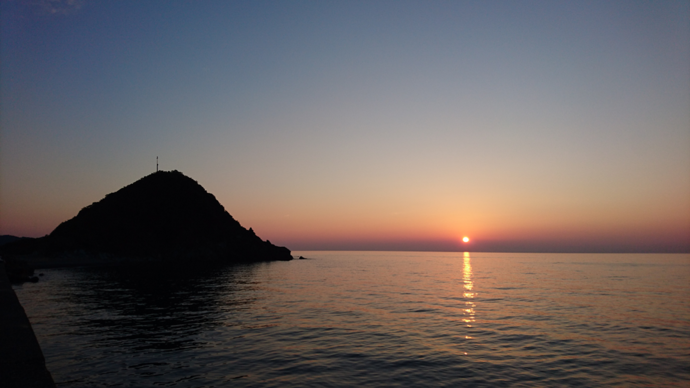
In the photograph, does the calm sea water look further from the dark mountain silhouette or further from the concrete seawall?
the dark mountain silhouette

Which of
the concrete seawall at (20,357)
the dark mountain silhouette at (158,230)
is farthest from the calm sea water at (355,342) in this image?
the dark mountain silhouette at (158,230)

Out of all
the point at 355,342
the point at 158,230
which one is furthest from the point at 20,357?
the point at 158,230

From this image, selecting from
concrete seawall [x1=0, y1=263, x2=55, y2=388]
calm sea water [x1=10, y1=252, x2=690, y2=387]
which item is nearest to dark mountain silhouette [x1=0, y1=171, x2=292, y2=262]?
calm sea water [x1=10, y1=252, x2=690, y2=387]

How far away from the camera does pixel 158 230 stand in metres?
156

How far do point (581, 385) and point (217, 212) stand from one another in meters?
180

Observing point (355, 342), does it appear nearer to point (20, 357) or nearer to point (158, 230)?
point (20, 357)

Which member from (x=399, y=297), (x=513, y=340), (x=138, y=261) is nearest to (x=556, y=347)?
(x=513, y=340)

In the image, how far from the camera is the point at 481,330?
2673 cm

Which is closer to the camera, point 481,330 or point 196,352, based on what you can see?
point 196,352

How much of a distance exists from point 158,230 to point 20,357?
156157mm

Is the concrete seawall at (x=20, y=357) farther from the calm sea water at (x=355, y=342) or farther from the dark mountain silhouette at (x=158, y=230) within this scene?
the dark mountain silhouette at (x=158, y=230)

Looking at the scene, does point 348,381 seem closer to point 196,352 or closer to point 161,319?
point 196,352

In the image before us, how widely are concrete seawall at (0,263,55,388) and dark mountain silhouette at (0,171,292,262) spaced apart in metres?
124

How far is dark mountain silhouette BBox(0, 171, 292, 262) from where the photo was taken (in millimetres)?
135125
